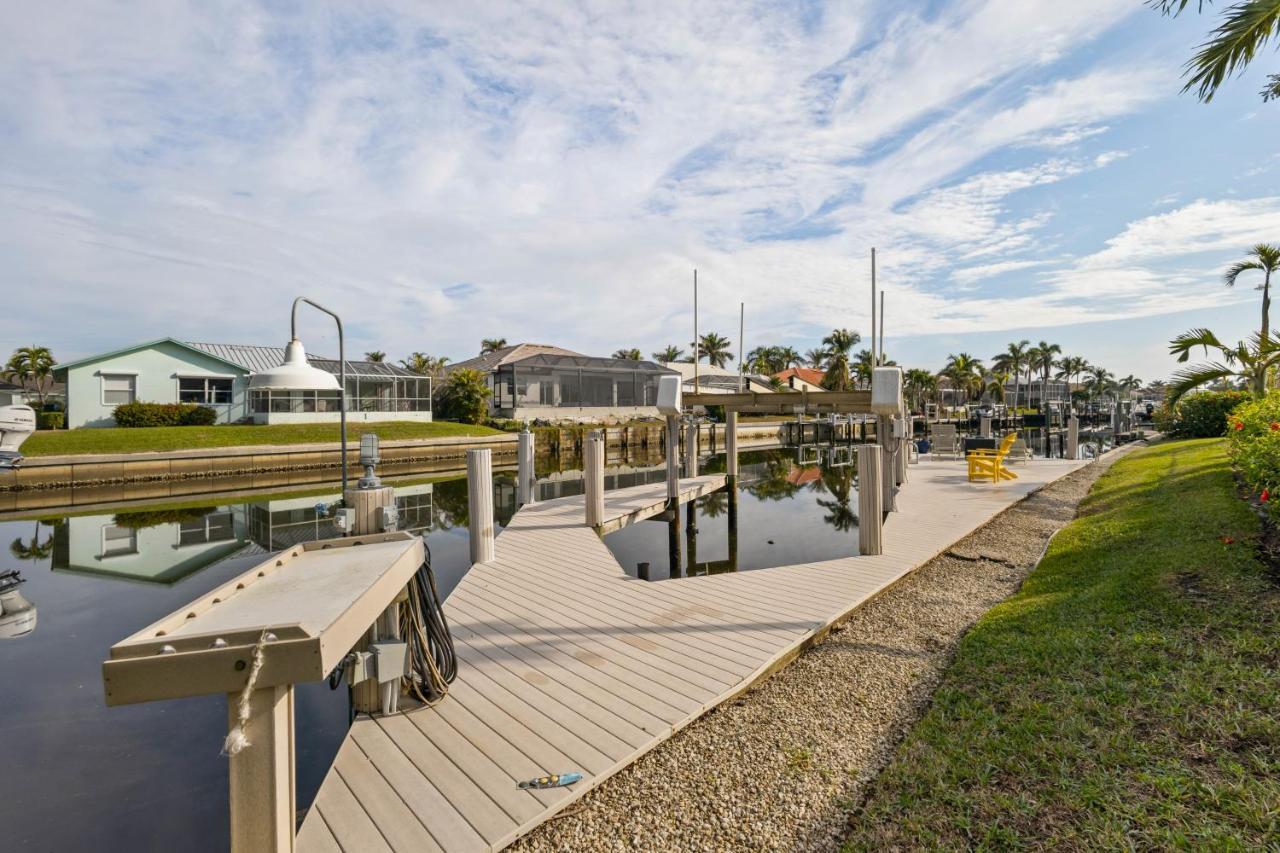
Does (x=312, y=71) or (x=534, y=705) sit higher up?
(x=312, y=71)

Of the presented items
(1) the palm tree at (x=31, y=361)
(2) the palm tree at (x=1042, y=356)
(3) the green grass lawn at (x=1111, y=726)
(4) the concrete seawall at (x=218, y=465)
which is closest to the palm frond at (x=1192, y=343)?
(3) the green grass lawn at (x=1111, y=726)

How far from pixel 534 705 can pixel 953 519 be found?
8.56 metres

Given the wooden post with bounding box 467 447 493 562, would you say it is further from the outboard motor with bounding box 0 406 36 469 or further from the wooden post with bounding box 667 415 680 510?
the wooden post with bounding box 667 415 680 510

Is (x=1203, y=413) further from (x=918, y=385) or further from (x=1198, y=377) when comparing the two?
(x=918, y=385)

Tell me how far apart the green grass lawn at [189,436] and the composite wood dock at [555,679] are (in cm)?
1963

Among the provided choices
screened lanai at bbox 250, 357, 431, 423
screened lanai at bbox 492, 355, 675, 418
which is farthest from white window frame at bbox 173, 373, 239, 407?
screened lanai at bbox 492, 355, 675, 418

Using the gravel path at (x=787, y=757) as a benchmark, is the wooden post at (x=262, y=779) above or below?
above

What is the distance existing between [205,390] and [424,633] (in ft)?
102

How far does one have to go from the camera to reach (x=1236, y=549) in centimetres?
525

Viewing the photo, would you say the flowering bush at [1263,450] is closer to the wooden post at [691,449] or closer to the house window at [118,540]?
the wooden post at [691,449]

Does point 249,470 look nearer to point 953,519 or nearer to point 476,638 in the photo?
point 476,638

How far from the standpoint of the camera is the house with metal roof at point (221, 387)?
2461 cm

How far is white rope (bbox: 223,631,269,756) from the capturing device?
1.81 meters

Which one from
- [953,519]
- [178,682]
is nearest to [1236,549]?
[953,519]
